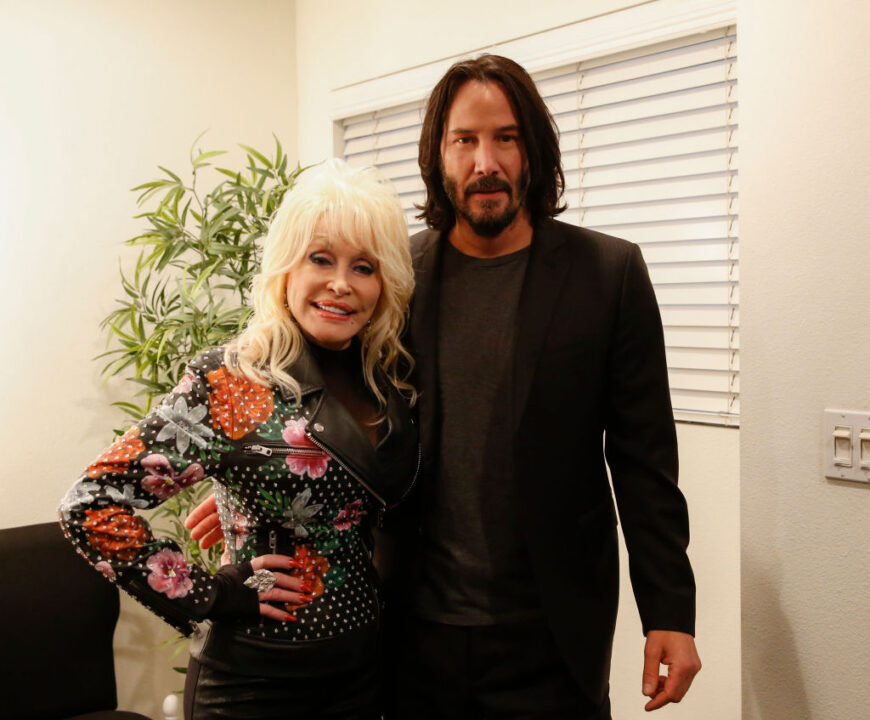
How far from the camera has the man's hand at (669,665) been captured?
148 centimetres

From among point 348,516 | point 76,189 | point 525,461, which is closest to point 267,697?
point 348,516

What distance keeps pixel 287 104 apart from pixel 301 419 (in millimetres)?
2309

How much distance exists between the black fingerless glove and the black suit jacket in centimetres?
37

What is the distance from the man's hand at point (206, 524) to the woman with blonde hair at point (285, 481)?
0.50ft

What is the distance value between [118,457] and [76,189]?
1751 millimetres

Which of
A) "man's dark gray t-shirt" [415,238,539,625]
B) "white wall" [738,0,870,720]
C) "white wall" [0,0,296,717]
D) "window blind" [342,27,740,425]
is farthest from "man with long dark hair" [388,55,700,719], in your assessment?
"white wall" [0,0,296,717]

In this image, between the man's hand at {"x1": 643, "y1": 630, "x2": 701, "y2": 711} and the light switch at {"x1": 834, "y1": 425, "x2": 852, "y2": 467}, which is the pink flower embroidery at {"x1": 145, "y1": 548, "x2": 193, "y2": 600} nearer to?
the man's hand at {"x1": 643, "y1": 630, "x2": 701, "y2": 711}

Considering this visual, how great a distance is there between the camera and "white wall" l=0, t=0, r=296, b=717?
261cm

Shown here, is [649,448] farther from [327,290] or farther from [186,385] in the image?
[186,385]

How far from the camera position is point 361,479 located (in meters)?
1.38

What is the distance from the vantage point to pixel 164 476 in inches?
50.3

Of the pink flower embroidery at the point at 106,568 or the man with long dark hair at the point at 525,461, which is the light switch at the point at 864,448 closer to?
the man with long dark hair at the point at 525,461

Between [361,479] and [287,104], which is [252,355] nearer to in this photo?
A: [361,479]

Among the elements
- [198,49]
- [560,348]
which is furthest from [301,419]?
[198,49]
